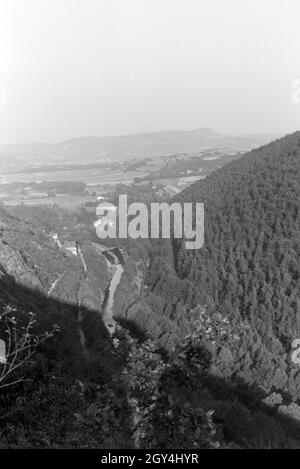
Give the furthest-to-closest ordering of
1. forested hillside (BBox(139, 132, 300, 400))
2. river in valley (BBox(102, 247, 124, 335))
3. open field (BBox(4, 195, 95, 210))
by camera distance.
Answer: open field (BBox(4, 195, 95, 210)), river in valley (BBox(102, 247, 124, 335)), forested hillside (BBox(139, 132, 300, 400))

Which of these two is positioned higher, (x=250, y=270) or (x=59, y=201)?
(x=59, y=201)

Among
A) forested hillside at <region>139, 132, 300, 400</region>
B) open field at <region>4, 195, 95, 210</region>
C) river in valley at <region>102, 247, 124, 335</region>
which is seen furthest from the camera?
open field at <region>4, 195, 95, 210</region>

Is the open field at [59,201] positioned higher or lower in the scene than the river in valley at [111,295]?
higher

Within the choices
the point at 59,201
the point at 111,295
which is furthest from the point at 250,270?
the point at 59,201

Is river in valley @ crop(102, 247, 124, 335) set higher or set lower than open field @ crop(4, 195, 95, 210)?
lower

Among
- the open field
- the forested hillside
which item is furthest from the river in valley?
the open field

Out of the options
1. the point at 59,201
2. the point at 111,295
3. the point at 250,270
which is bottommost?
the point at 111,295

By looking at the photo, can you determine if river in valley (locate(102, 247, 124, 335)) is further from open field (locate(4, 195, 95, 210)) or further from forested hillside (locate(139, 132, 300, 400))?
open field (locate(4, 195, 95, 210))

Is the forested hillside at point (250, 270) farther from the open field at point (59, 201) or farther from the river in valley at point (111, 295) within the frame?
the open field at point (59, 201)

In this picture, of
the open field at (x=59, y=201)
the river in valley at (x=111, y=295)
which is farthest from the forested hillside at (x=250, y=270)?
the open field at (x=59, y=201)

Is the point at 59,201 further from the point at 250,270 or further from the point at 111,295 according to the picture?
the point at 250,270

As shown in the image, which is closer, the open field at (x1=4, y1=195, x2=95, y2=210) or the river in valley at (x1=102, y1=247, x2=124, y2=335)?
the river in valley at (x1=102, y1=247, x2=124, y2=335)
